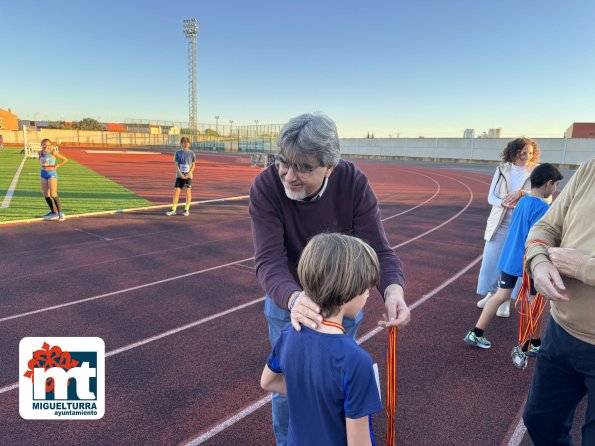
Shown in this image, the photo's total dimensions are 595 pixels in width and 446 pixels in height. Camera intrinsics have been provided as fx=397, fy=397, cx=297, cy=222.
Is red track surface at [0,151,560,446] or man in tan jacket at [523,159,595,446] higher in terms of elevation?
man in tan jacket at [523,159,595,446]

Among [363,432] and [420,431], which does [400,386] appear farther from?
[363,432]

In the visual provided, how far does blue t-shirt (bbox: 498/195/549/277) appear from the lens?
3.77 m

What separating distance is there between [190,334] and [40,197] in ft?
35.3

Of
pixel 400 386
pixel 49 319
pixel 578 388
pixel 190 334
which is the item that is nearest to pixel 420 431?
pixel 400 386

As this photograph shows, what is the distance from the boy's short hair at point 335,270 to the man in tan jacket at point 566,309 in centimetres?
93

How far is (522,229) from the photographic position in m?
3.81

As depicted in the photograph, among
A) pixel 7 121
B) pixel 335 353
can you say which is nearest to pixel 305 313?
pixel 335 353

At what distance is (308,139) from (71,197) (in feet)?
42.9

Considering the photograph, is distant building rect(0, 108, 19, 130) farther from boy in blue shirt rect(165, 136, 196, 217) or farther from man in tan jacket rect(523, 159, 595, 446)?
man in tan jacket rect(523, 159, 595, 446)

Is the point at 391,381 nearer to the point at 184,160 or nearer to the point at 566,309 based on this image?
the point at 566,309

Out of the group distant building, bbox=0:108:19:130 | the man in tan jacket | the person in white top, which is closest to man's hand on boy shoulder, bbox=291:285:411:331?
the man in tan jacket

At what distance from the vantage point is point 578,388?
1904 millimetres

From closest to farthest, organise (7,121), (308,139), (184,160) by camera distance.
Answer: (308,139), (184,160), (7,121)

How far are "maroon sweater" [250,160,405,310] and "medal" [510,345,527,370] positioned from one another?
246 centimetres
